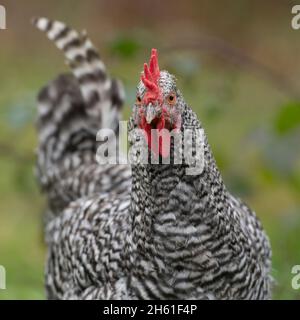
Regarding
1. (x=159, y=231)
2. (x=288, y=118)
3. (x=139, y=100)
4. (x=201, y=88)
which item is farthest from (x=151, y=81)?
(x=201, y=88)

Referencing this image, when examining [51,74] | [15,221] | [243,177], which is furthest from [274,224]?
A: [51,74]

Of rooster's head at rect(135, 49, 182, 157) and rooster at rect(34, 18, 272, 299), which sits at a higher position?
rooster's head at rect(135, 49, 182, 157)

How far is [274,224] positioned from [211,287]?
347cm

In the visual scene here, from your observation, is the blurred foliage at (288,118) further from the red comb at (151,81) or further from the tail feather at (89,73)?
the red comb at (151,81)

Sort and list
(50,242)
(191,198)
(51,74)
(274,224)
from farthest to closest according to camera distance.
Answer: (51,74) < (274,224) < (50,242) < (191,198)

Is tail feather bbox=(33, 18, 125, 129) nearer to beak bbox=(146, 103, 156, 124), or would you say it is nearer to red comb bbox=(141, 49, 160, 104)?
red comb bbox=(141, 49, 160, 104)

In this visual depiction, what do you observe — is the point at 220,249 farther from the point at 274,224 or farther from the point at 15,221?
the point at 15,221

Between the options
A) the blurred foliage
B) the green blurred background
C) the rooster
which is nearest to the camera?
the rooster

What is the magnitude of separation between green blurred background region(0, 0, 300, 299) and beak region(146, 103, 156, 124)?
51.7 inches

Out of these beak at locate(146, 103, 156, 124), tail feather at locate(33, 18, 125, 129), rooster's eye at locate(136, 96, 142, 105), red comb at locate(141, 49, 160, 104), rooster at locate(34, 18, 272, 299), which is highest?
tail feather at locate(33, 18, 125, 129)

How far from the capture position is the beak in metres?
2.85

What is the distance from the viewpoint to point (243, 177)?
527 centimetres

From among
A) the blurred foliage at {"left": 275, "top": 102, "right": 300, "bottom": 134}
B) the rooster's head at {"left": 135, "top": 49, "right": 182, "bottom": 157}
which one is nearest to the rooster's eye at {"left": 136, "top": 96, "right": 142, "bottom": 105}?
the rooster's head at {"left": 135, "top": 49, "right": 182, "bottom": 157}

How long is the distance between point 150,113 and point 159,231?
1.48 ft
